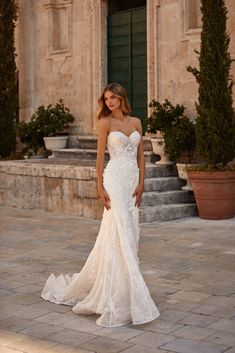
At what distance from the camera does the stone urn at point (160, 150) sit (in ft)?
32.7

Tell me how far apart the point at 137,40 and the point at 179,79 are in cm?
158

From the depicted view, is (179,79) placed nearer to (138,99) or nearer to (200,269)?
(138,99)

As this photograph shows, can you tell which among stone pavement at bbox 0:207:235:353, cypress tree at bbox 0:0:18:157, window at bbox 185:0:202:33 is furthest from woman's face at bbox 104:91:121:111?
cypress tree at bbox 0:0:18:157

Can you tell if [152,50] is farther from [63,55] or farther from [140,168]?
[140,168]

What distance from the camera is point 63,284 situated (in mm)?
5371

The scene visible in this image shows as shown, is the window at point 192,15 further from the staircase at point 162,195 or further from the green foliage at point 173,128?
the staircase at point 162,195

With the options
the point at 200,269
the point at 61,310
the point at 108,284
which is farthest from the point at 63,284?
the point at 200,269

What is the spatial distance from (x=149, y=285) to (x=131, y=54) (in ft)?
23.6

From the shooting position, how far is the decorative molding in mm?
13023

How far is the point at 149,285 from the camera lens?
558 centimetres

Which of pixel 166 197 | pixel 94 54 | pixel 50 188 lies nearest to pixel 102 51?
pixel 94 54

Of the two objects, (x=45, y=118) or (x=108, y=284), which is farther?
(x=45, y=118)

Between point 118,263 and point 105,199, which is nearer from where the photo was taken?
point 118,263

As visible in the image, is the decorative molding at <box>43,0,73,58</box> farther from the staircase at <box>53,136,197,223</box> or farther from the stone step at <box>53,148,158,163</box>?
the staircase at <box>53,136,197,223</box>
